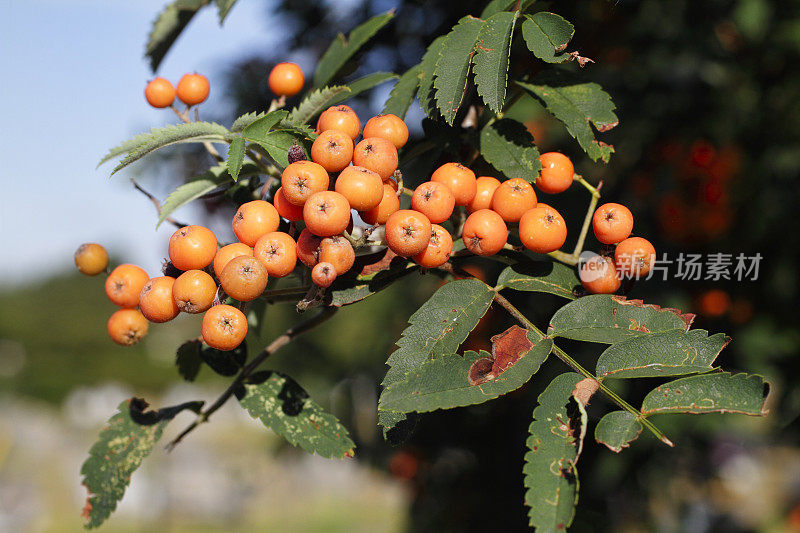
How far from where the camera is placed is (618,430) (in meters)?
1.19

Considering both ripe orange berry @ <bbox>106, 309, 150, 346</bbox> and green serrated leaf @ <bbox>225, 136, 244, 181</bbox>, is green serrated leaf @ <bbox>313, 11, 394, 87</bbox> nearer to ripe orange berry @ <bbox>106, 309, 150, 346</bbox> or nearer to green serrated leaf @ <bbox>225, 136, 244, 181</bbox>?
green serrated leaf @ <bbox>225, 136, 244, 181</bbox>

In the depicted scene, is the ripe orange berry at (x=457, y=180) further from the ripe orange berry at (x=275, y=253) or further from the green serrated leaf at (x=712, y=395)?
the green serrated leaf at (x=712, y=395)

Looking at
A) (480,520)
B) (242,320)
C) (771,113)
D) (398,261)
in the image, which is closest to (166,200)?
(242,320)

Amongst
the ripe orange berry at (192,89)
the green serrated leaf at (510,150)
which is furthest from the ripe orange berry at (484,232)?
the ripe orange berry at (192,89)

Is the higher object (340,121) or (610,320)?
(340,121)

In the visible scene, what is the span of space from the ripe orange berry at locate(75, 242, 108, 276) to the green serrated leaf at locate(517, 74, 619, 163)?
1.23 metres

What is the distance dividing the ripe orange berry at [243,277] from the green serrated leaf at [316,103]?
46 cm

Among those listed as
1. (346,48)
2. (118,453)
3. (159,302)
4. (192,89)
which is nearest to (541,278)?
(159,302)

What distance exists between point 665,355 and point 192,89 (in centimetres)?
139

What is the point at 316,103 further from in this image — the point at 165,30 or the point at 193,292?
the point at 165,30

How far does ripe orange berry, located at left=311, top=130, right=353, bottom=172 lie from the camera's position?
1195mm

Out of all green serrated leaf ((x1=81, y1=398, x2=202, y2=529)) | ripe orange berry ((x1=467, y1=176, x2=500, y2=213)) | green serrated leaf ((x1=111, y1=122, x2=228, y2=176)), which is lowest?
green serrated leaf ((x1=81, y1=398, x2=202, y2=529))

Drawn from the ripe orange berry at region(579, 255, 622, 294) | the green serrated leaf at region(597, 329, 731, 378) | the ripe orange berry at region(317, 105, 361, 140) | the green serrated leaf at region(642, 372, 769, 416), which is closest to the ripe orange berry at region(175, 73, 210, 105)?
the ripe orange berry at region(317, 105, 361, 140)

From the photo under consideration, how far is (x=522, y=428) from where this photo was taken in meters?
2.94
